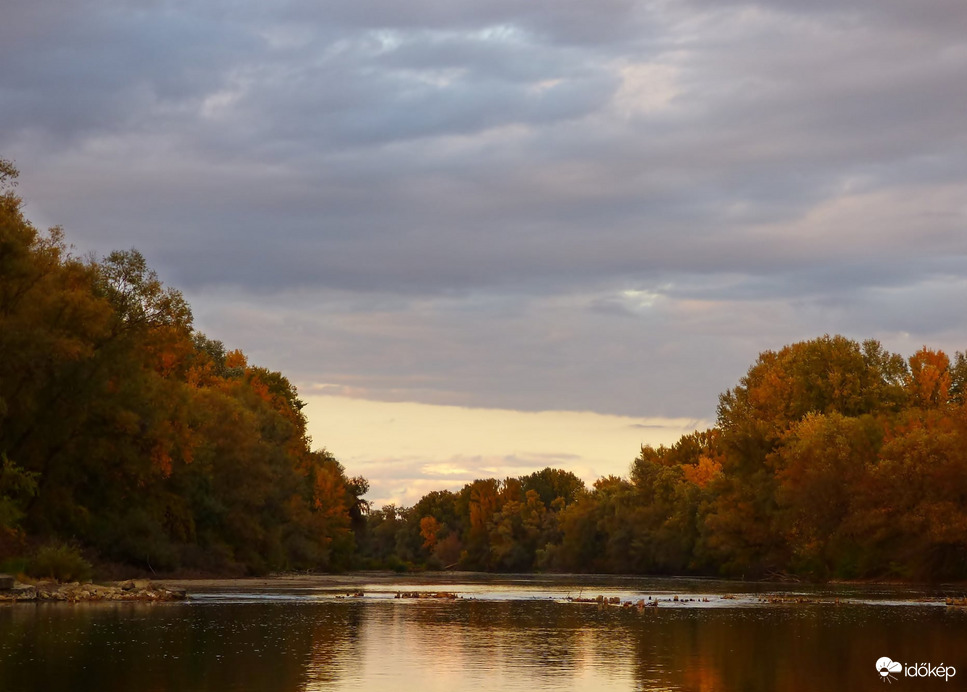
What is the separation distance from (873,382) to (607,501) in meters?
45.9

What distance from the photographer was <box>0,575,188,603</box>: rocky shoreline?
136ft

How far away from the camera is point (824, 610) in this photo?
136 feet

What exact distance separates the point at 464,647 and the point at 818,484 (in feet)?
192

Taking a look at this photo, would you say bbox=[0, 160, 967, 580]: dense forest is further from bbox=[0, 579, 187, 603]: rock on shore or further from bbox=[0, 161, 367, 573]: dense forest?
bbox=[0, 579, 187, 603]: rock on shore

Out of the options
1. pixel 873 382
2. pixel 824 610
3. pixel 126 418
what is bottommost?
pixel 824 610

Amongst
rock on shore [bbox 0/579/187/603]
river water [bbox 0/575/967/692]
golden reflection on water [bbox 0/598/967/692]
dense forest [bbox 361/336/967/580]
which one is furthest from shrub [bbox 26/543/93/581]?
dense forest [bbox 361/336/967/580]

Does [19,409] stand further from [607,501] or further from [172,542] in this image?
[607,501]

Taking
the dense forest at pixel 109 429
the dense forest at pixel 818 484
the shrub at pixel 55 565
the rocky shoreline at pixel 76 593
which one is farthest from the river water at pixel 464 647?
the dense forest at pixel 818 484

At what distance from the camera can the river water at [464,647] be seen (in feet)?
61.5

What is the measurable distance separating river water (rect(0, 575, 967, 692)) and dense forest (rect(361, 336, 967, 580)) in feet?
95.7

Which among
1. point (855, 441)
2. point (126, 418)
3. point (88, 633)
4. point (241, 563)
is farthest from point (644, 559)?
point (88, 633)

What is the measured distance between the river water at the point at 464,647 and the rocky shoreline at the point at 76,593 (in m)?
3.14

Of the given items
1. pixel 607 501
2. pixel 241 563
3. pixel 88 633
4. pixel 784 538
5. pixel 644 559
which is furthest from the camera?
pixel 607 501

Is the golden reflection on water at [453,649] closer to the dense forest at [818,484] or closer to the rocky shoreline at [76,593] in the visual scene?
the rocky shoreline at [76,593]
